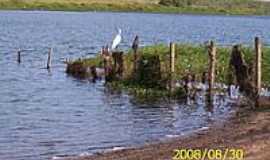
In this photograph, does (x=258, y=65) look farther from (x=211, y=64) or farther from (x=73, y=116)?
(x=73, y=116)

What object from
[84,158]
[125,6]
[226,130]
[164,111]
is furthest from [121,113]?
[125,6]

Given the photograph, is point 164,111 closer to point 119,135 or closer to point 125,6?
point 119,135

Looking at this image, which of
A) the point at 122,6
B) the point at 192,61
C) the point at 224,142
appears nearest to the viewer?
the point at 224,142

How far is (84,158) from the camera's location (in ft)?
68.3

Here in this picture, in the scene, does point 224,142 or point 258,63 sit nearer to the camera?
point 224,142

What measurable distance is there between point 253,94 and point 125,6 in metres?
149

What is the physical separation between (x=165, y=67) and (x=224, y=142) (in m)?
16.2
